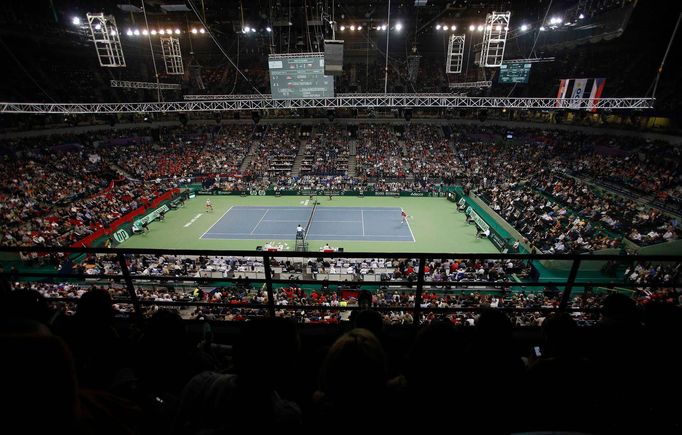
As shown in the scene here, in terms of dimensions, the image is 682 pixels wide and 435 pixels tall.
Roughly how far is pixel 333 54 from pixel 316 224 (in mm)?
12752

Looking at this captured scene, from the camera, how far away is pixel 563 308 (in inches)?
155

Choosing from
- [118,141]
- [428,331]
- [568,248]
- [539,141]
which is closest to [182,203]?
[118,141]

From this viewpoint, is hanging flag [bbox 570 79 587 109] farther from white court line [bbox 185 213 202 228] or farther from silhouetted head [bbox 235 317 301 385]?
white court line [bbox 185 213 202 228]

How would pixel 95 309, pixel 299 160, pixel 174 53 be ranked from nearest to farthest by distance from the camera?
pixel 95 309 → pixel 174 53 → pixel 299 160

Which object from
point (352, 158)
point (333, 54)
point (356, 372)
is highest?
point (333, 54)

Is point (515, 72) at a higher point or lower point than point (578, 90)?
higher

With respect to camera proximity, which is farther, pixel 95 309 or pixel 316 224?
pixel 316 224

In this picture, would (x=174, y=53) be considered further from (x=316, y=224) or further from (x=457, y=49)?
(x=457, y=49)

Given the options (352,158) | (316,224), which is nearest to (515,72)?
(352,158)

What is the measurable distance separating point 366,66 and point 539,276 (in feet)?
109

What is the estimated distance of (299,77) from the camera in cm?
1931

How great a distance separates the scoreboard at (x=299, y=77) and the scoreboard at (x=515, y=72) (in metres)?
A: 15.2

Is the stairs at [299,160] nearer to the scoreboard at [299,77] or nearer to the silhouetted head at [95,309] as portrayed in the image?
the scoreboard at [299,77]

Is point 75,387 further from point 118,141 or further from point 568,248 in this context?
point 118,141
